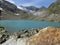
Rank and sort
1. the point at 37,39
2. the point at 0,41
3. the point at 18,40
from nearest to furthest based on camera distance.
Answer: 1. the point at 37,39
2. the point at 18,40
3. the point at 0,41

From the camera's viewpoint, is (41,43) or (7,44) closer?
(41,43)

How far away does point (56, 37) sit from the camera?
15812mm

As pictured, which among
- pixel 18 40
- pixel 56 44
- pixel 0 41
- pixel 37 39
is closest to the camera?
pixel 56 44

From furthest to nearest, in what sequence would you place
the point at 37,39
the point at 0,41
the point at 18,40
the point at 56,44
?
the point at 0,41 → the point at 18,40 → the point at 37,39 → the point at 56,44

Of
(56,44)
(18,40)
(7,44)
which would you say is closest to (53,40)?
(56,44)

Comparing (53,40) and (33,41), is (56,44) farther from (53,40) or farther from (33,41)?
(33,41)

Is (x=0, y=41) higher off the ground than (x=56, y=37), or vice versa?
(x=56, y=37)

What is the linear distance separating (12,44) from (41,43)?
496 cm

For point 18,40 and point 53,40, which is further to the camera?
point 18,40

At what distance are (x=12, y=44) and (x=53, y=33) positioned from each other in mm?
5444

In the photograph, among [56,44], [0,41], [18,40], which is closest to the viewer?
[56,44]

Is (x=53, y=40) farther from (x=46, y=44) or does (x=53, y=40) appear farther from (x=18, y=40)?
(x=18, y=40)

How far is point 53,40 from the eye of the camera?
51.2ft

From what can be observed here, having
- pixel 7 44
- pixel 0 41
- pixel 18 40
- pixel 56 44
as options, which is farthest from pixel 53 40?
pixel 0 41
